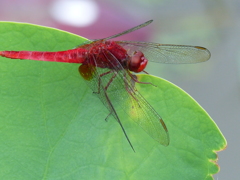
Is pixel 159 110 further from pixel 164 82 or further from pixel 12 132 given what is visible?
pixel 12 132

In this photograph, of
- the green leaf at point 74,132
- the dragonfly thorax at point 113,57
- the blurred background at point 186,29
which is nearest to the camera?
the green leaf at point 74,132

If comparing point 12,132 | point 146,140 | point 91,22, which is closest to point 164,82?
point 146,140

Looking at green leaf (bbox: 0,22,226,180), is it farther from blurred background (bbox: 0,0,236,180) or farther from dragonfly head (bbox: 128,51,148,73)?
blurred background (bbox: 0,0,236,180)

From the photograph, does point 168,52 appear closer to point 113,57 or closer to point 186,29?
point 113,57

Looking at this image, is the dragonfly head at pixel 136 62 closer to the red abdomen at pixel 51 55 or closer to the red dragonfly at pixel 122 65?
the red dragonfly at pixel 122 65

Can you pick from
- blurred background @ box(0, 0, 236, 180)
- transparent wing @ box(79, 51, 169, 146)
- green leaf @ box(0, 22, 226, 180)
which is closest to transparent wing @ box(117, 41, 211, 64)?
transparent wing @ box(79, 51, 169, 146)

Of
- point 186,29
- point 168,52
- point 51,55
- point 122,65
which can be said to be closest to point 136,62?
point 122,65

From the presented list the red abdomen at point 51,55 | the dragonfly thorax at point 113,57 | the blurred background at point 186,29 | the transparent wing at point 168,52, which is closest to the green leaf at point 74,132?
the red abdomen at point 51,55
